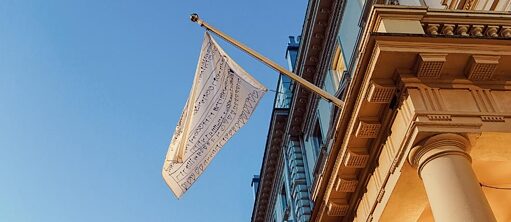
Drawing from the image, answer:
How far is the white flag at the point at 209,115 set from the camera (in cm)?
1245

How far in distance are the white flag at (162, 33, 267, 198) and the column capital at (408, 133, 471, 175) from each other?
4.33 metres

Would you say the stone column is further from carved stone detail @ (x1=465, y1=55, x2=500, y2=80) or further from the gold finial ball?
the gold finial ball

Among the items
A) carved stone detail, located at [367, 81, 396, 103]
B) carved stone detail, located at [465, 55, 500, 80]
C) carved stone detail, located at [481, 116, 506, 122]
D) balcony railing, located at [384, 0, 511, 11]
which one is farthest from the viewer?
balcony railing, located at [384, 0, 511, 11]

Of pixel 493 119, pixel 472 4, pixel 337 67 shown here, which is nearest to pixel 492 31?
pixel 493 119

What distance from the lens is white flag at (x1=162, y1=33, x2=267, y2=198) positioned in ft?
40.9

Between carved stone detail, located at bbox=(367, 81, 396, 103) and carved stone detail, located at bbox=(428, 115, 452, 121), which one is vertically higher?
carved stone detail, located at bbox=(367, 81, 396, 103)

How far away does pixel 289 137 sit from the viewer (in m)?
26.8

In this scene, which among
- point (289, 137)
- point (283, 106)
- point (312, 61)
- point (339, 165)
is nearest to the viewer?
point (339, 165)

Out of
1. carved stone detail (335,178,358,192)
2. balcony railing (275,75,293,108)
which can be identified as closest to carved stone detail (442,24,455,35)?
carved stone detail (335,178,358,192)

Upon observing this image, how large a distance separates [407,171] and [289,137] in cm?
1693

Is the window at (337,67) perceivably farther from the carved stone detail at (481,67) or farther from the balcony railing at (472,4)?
the carved stone detail at (481,67)

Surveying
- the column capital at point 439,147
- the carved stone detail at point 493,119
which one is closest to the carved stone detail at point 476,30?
the carved stone detail at point 493,119

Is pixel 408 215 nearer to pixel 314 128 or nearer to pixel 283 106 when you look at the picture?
pixel 314 128

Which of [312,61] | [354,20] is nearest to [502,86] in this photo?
[354,20]
